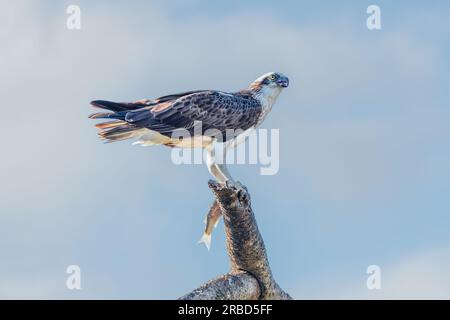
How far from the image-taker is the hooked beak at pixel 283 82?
14.9m

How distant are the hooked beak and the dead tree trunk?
2.41 meters

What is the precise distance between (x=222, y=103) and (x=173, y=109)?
0.83 metres

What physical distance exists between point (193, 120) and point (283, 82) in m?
1.80

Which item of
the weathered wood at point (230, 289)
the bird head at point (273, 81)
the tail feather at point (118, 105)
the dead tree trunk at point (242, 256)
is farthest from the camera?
the bird head at point (273, 81)

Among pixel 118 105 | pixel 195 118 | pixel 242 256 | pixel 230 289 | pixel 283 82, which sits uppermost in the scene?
pixel 283 82

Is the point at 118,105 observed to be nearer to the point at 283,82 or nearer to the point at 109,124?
the point at 109,124

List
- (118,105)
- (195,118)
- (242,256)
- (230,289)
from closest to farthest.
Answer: (230,289) < (242,256) < (118,105) < (195,118)

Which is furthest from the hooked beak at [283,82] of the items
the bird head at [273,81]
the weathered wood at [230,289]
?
the weathered wood at [230,289]

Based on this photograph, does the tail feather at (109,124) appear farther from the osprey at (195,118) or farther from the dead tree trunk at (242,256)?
the dead tree trunk at (242,256)

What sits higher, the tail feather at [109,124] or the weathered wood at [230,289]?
the tail feather at [109,124]

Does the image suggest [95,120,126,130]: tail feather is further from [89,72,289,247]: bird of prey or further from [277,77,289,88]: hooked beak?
[277,77,289,88]: hooked beak

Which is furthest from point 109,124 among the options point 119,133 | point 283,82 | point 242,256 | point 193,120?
point 283,82

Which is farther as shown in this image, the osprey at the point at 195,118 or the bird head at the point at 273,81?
the bird head at the point at 273,81

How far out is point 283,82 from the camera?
1498 centimetres
